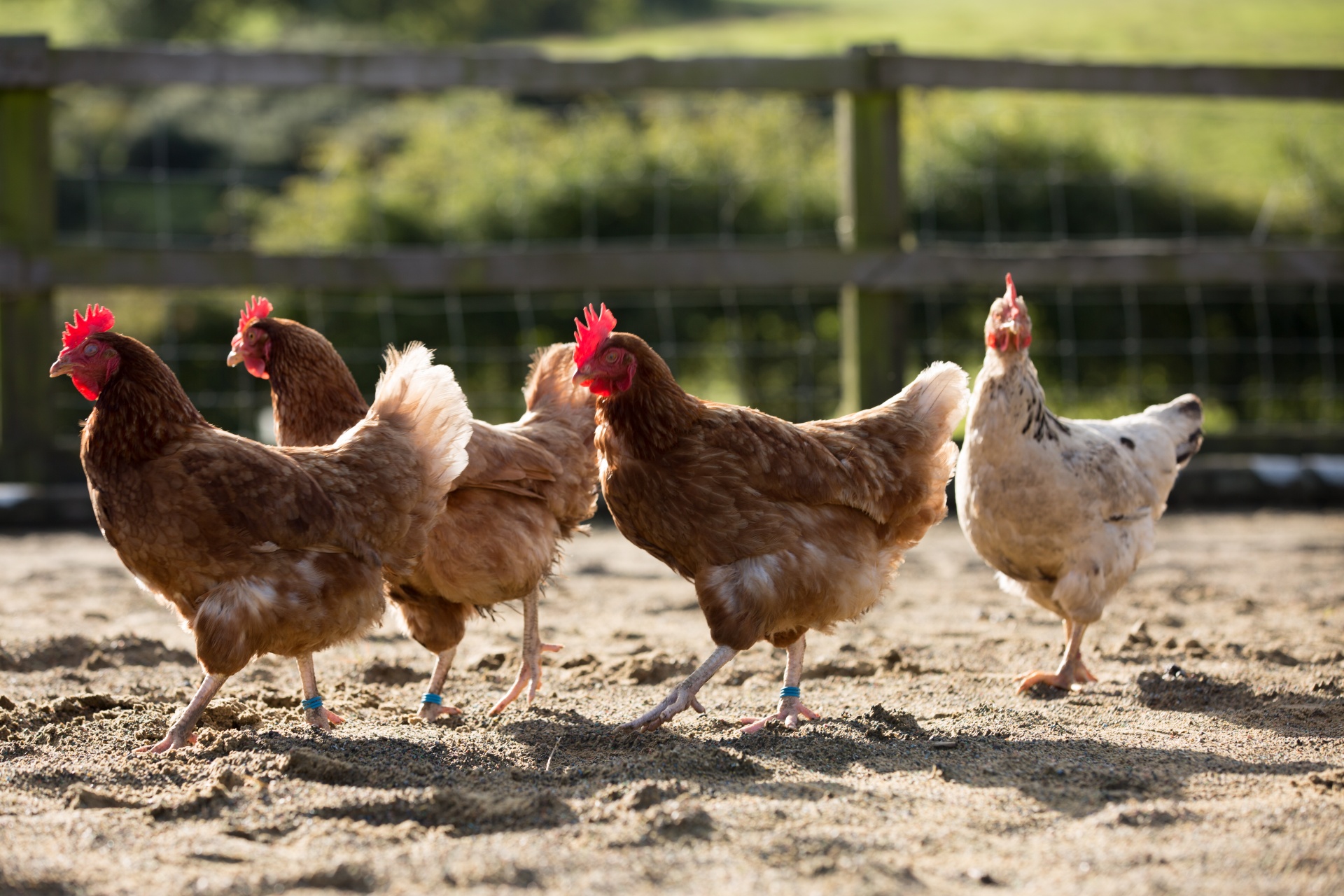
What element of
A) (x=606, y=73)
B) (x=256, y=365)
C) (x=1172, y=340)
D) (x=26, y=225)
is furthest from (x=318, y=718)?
(x=1172, y=340)

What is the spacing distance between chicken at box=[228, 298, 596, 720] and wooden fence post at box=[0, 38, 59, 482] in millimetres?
2638

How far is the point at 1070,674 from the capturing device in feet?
12.3

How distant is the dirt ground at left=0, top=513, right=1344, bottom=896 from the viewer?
2.25 m

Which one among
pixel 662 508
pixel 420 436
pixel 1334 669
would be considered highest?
pixel 420 436

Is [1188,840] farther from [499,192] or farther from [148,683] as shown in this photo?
[499,192]

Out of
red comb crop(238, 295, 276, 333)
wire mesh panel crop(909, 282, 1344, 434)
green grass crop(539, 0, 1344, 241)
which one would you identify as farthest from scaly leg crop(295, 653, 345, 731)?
wire mesh panel crop(909, 282, 1344, 434)

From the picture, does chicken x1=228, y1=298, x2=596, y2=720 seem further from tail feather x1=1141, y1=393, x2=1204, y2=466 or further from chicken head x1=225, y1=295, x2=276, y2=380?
tail feather x1=1141, y1=393, x2=1204, y2=466

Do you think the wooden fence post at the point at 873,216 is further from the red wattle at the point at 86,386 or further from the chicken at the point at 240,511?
the red wattle at the point at 86,386

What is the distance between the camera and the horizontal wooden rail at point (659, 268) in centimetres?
608

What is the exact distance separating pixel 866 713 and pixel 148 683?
2.19 meters

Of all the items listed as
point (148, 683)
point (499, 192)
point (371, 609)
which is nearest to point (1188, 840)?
point (371, 609)

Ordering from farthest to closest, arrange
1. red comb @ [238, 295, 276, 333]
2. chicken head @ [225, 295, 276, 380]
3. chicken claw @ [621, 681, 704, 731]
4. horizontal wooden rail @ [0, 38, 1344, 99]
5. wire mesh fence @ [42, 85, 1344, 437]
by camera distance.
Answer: wire mesh fence @ [42, 85, 1344, 437] < horizontal wooden rail @ [0, 38, 1344, 99] < red comb @ [238, 295, 276, 333] < chicken head @ [225, 295, 276, 380] < chicken claw @ [621, 681, 704, 731]

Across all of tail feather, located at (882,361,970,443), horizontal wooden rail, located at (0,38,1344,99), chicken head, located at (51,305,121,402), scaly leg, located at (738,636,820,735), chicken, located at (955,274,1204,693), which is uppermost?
horizontal wooden rail, located at (0,38,1344,99)

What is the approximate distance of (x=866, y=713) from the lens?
3.47 meters
